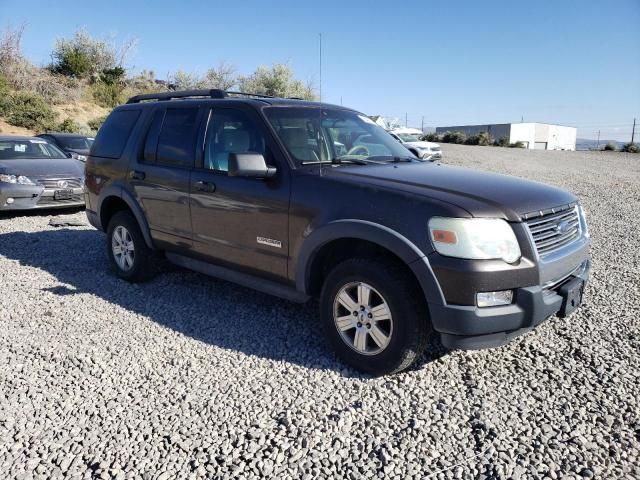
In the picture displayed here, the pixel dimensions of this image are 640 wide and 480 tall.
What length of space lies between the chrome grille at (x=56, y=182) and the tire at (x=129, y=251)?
13.1 ft

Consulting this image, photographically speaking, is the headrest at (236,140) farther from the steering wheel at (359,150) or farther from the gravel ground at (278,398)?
the gravel ground at (278,398)

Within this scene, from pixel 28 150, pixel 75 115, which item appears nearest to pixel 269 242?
pixel 28 150

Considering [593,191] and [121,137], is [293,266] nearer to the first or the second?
[121,137]

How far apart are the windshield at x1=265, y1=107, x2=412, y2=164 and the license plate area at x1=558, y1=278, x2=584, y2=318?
5.76 feet

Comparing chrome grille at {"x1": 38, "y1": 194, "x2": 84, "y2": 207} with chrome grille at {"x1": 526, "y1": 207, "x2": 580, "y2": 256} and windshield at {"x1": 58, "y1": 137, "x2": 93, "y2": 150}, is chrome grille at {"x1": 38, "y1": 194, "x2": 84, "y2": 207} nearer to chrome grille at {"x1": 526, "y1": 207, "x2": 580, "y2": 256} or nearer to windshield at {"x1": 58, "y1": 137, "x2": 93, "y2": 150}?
windshield at {"x1": 58, "y1": 137, "x2": 93, "y2": 150}

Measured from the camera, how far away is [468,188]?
127 inches

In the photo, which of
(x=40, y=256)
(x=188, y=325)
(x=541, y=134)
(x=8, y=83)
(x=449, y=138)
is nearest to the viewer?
(x=188, y=325)

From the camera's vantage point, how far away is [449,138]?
4609 cm

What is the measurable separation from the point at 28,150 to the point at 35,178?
151cm

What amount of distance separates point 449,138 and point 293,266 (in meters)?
45.4

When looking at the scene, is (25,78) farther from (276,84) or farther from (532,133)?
(532,133)

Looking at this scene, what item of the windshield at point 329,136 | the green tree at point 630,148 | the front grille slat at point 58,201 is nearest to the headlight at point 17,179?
the front grille slat at point 58,201

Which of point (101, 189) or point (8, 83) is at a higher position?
point (8, 83)

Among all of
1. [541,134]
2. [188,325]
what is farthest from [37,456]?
[541,134]
